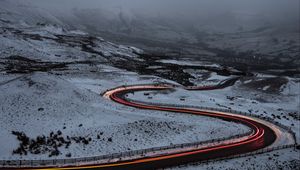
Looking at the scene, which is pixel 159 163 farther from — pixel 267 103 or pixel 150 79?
pixel 150 79

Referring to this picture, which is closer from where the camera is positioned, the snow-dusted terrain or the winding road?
the winding road

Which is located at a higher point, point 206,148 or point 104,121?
point 104,121

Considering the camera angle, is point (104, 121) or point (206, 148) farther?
point (104, 121)

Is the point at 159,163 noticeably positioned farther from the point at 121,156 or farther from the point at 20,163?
the point at 20,163

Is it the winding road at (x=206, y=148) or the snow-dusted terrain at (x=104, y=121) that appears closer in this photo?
the winding road at (x=206, y=148)

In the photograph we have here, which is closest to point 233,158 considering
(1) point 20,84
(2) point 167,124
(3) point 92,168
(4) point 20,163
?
(2) point 167,124

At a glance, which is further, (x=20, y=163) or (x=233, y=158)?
(x=233, y=158)

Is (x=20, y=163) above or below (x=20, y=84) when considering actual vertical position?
below

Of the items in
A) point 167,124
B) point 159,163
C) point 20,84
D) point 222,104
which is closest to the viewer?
point 159,163

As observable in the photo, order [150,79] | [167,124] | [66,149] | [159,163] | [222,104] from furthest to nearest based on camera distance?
[150,79], [222,104], [167,124], [66,149], [159,163]
